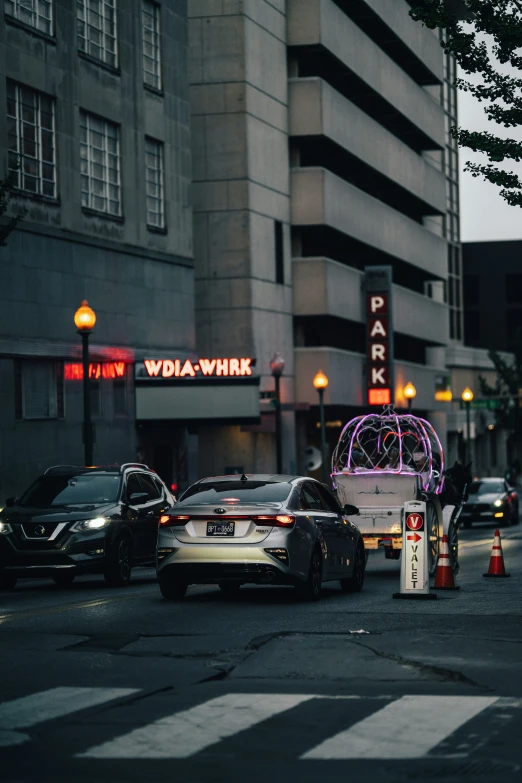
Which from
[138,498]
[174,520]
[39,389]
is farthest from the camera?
[39,389]

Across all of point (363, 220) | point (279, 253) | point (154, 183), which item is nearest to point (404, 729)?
point (154, 183)

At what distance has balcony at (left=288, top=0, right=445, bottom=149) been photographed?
179 ft

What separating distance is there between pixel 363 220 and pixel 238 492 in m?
43.5

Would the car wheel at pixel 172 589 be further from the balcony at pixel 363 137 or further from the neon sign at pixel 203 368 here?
the balcony at pixel 363 137

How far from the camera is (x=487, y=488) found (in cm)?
4909

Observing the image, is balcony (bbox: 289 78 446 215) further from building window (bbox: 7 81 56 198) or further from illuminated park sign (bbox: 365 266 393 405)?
building window (bbox: 7 81 56 198)

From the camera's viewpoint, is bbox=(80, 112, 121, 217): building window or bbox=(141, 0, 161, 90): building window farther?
bbox=(141, 0, 161, 90): building window

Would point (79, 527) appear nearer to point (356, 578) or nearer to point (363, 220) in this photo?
point (356, 578)

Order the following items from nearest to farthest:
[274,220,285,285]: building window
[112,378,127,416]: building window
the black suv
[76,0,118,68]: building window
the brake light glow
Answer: the brake light glow
the black suv
[76,0,118,68]: building window
[112,378,127,416]: building window
[274,220,285,285]: building window

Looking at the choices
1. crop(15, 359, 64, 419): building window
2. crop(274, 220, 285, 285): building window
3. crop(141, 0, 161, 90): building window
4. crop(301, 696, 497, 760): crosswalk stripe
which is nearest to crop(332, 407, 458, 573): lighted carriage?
crop(15, 359, 64, 419): building window

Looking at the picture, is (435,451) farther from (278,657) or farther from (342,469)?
(278,657)

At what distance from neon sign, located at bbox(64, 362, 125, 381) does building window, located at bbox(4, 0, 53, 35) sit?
825 cm

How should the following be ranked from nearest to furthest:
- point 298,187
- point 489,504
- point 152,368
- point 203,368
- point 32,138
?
point 32,138
point 152,368
point 203,368
point 489,504
point 298,187

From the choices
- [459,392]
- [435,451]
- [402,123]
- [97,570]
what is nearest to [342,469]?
[435,451]
